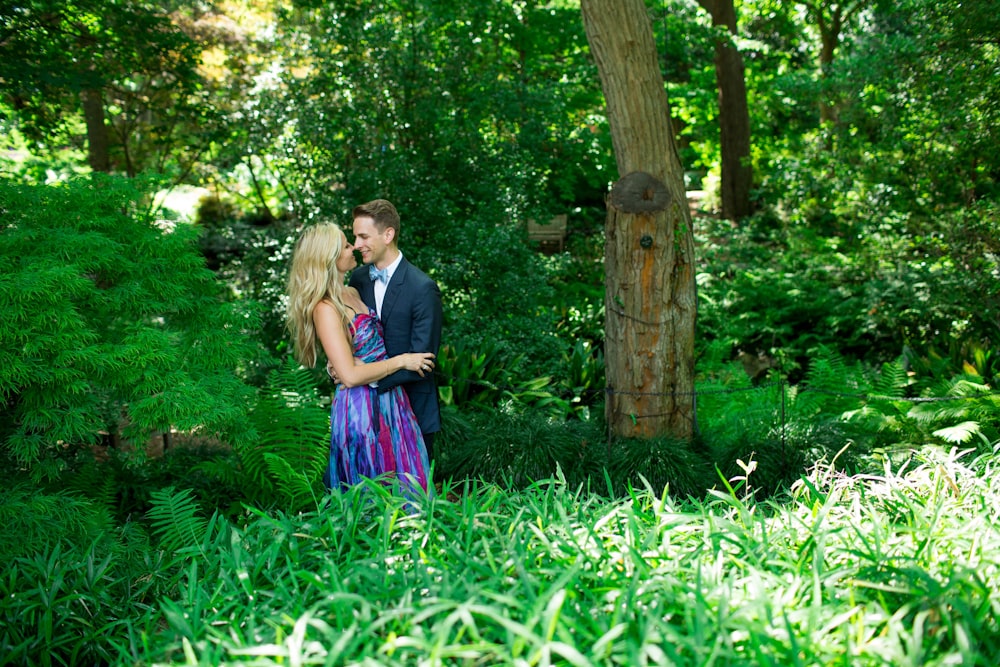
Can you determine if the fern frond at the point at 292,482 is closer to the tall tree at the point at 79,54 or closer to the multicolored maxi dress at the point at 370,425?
the multicolored maxi dress at the point at 370,425

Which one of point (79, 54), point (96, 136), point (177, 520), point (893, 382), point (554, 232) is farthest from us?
point (554, 232)

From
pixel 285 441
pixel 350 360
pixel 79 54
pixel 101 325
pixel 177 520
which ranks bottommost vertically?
pixel 177 520

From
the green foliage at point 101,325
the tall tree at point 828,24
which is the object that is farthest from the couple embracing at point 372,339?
the tall tree at point 828,24

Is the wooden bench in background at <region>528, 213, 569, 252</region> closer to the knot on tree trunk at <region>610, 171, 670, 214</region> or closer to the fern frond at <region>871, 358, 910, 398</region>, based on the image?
the fern frond at <region>871, 358, 910, 398</region>

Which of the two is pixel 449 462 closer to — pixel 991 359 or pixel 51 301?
pixel 51 301

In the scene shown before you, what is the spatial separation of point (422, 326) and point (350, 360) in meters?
0.41

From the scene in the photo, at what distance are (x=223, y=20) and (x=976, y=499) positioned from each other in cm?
1401

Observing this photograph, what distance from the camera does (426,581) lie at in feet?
7.57

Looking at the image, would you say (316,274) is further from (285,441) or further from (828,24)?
(828,24)

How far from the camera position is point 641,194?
5391 mm

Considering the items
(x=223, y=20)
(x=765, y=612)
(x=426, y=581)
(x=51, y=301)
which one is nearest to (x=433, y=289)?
(x=51, y=301)

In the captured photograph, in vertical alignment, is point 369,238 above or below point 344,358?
above

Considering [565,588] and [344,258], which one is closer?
[565,588]

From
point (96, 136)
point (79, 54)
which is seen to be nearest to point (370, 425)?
point (79, 54)
